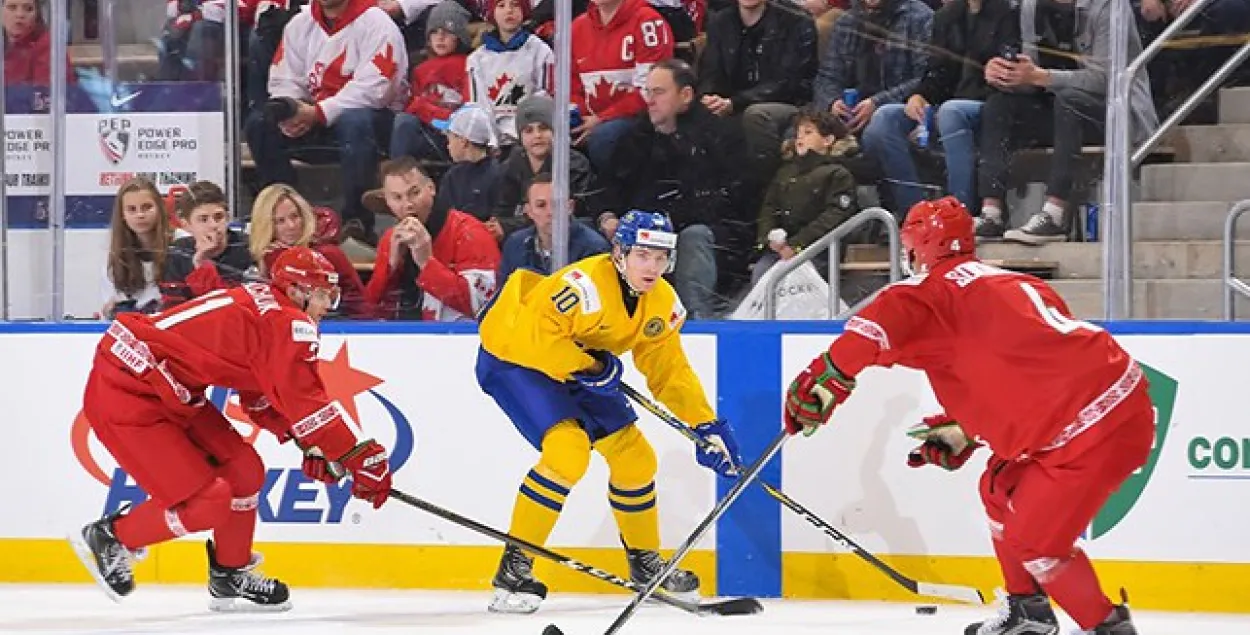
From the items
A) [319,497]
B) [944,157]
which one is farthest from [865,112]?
[319,497]

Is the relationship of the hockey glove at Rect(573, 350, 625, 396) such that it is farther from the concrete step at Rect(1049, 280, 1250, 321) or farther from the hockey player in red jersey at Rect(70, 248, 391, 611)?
the concrete step at Rect(1049, 280, 1250, 321)

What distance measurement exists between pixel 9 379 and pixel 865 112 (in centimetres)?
293

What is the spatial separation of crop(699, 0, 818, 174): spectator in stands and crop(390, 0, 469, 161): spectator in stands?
2.70 feet

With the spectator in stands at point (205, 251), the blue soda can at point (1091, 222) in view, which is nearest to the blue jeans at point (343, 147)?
the spectator in stands at point (205, 251)

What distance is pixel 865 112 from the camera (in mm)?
6633

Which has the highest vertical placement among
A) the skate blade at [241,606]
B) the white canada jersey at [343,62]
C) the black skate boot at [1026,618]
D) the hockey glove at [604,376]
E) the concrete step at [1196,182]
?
the white canada jersey at [343,62]

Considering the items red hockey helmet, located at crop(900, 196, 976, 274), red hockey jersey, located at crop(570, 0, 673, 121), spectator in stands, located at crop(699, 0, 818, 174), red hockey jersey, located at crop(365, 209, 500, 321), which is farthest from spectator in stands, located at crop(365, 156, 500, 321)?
red hockey helmet, located at crop(900, 196, 976, 274)

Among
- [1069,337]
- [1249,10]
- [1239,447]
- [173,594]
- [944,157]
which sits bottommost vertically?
[173,594]

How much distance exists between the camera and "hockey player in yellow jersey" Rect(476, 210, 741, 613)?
238 inches

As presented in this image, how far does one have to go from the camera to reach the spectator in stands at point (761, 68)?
22.0 ft

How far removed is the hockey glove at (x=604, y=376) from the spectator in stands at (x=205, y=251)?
1.49 metres

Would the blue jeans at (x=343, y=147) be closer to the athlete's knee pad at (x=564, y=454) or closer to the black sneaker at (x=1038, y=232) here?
the athlete's knee pad at (x=564, y=454)

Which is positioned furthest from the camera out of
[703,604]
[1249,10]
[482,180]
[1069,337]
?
[482,180]

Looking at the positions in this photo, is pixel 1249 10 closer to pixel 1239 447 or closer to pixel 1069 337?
pixel 1239 447
